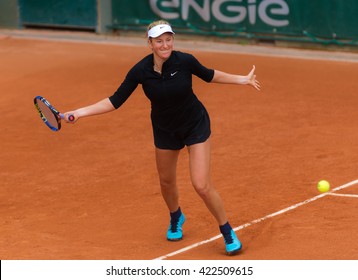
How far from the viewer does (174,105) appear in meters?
8.97

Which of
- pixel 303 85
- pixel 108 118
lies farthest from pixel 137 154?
pixel 303 85

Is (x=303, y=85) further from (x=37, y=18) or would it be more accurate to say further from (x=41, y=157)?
(x=37, y=18)

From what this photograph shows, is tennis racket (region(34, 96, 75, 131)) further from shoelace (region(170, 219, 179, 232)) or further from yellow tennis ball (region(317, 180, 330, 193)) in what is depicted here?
yellow tennis ball (region(317, 180, 330, 193))

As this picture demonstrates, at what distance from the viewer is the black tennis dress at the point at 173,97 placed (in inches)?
349

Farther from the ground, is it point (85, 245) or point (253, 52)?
point (85, 245)

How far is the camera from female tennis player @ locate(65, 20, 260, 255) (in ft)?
29.1

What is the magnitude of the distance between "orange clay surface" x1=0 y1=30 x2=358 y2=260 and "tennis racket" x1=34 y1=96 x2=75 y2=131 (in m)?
1.34

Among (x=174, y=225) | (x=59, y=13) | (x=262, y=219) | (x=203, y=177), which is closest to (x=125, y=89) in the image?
(x=203, y=177)

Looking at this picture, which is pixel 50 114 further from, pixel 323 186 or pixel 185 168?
pixel 185 168

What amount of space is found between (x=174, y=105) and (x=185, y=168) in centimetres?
357

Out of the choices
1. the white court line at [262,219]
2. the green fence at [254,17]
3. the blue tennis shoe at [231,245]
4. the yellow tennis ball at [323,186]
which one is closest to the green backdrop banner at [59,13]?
the green fence at [254,17]

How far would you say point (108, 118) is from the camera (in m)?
15.3

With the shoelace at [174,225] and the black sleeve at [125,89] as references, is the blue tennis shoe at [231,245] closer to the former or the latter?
the shoelace at [174,225]

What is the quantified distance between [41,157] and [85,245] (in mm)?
3753
